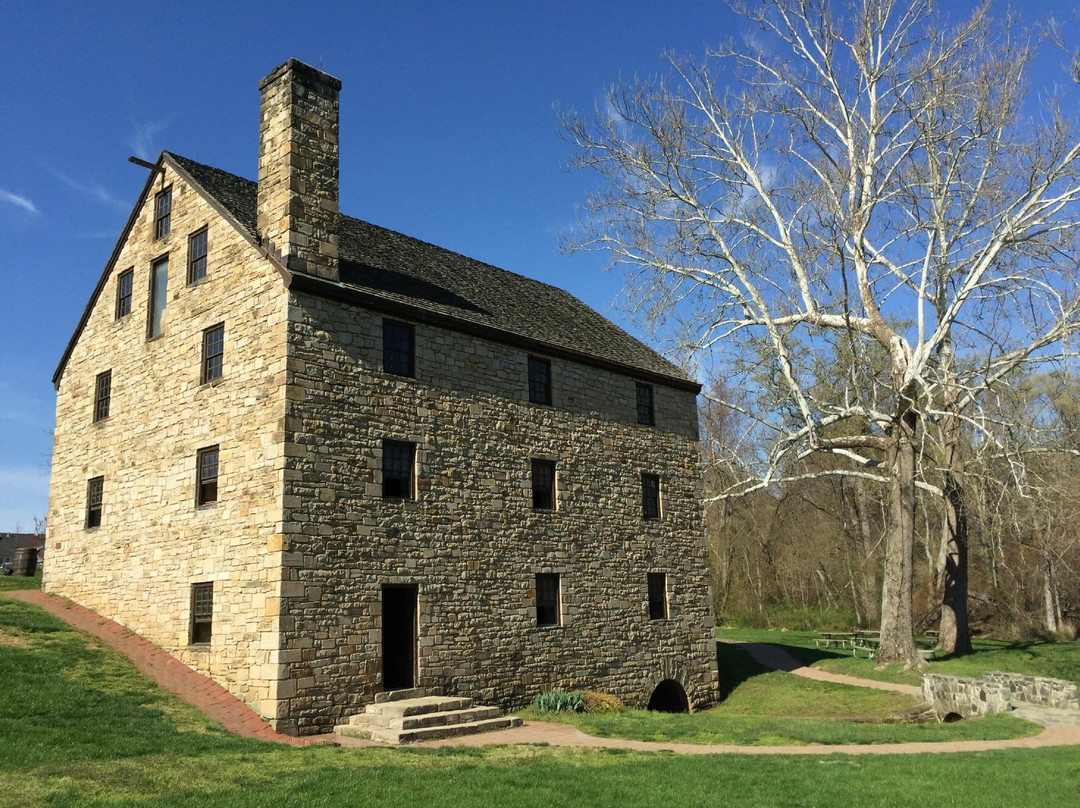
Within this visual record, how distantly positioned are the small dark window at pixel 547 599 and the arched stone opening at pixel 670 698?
14.2ft

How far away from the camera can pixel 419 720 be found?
43.8 feet

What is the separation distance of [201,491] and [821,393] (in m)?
22.5

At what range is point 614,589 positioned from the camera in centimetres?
1986

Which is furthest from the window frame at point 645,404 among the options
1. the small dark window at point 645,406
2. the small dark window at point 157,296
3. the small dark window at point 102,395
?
the small dark window at point 102,395

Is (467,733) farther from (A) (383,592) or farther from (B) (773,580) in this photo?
(B) (773,580)

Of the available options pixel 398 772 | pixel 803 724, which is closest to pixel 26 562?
pixel 398 772

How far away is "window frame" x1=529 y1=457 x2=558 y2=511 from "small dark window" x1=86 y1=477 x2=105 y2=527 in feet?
31.5

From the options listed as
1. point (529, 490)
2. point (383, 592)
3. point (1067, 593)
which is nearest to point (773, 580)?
point (1067, 593)

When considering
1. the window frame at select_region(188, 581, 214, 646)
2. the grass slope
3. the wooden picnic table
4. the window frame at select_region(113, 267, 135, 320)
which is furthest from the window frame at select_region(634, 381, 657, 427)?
the wooden picnic table

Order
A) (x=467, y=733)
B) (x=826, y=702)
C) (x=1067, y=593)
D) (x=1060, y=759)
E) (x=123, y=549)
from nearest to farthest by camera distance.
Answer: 1. (x=1060, y=759)
2. (x=467, y=733)
3. (x=123, y=549)
4. (x=826, y=702)
5. (x=1067, y=593)

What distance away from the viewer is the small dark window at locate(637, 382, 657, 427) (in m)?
22.1

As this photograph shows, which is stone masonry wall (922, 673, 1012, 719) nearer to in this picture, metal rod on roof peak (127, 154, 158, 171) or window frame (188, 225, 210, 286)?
window frame (188, 225, 210, 286)

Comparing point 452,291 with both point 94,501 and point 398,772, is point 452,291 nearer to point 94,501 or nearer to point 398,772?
point 94,501

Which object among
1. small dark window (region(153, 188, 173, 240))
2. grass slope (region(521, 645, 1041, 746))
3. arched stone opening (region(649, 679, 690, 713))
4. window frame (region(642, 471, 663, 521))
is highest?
small dark window (region(153, 188, 173, 240))
